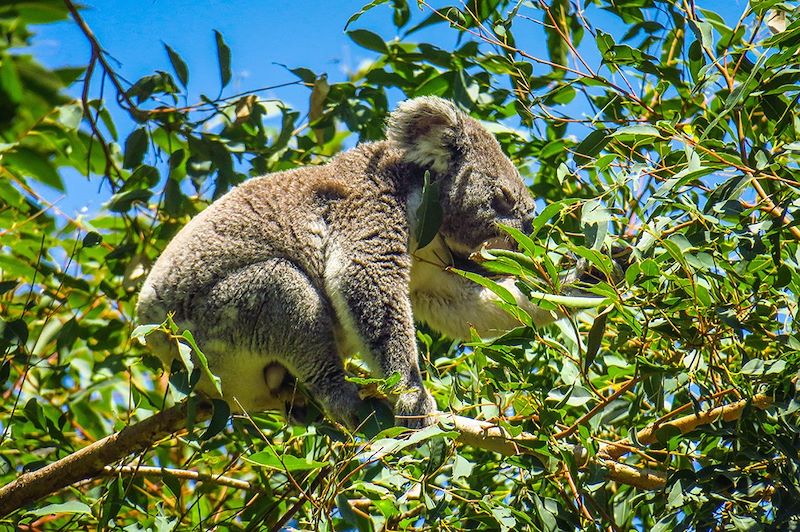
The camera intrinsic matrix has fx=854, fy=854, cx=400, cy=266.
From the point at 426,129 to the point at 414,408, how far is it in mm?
1218

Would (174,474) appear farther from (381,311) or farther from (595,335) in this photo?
(595,335)

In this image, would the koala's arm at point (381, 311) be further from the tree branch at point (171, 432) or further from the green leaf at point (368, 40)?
the green leaf at point (368, 40)

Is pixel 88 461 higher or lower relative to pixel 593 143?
lower

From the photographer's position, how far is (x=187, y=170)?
3516 mm

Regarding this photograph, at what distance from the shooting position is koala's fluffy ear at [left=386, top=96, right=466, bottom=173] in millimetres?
3422

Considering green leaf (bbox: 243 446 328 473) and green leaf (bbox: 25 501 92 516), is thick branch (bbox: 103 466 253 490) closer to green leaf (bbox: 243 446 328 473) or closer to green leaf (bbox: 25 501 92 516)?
green leaf (bbox: 25 501 92 516)

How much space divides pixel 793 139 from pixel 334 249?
5.11 ft

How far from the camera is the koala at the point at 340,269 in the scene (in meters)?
2.90

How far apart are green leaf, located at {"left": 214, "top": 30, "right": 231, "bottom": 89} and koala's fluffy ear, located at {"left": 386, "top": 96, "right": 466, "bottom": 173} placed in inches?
26.0

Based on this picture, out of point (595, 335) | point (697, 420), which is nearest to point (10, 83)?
point (595, 335)

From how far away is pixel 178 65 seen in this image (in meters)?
3.26

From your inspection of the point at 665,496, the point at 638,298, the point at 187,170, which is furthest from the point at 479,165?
the point at 665,496

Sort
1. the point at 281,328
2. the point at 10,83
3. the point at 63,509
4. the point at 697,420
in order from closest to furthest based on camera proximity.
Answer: the point at 10,83
the point at 697,420
the point at 63,509
the point at 281,328

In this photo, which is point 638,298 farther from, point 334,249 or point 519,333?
point 334,249
